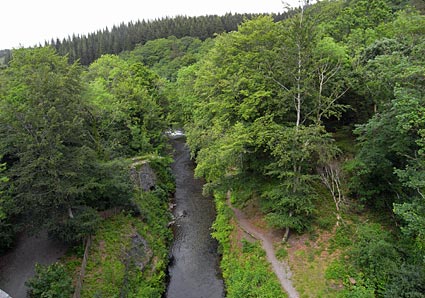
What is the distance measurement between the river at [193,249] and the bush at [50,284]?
21.3 ft

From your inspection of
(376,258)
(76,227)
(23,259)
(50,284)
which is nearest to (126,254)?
(76,227)

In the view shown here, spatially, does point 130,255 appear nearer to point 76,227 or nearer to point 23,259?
point 76,227

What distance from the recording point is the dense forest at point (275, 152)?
16641 mm

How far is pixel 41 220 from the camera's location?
18.1m

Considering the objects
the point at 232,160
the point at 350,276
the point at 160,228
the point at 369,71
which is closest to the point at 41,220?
the point at 160,228

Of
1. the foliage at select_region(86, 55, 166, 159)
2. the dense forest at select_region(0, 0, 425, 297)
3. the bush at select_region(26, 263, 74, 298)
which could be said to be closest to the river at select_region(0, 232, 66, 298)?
the dense forest at select_region(0, 0, 425, 297)

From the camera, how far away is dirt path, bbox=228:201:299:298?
1727 centimetres

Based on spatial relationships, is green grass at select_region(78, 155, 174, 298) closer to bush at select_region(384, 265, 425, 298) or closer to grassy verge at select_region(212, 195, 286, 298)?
grassy verge at select_region(212, 195, 286, 298)

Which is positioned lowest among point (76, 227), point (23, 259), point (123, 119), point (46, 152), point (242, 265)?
point (242, 265)

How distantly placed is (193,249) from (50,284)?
35.6 feet

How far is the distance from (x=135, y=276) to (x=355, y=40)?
1121 inches

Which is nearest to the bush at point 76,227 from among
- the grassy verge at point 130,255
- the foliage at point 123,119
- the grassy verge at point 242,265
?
the grassy verge at point 130,255

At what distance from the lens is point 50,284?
580 inches

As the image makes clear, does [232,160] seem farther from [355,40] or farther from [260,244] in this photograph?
[355,40]
